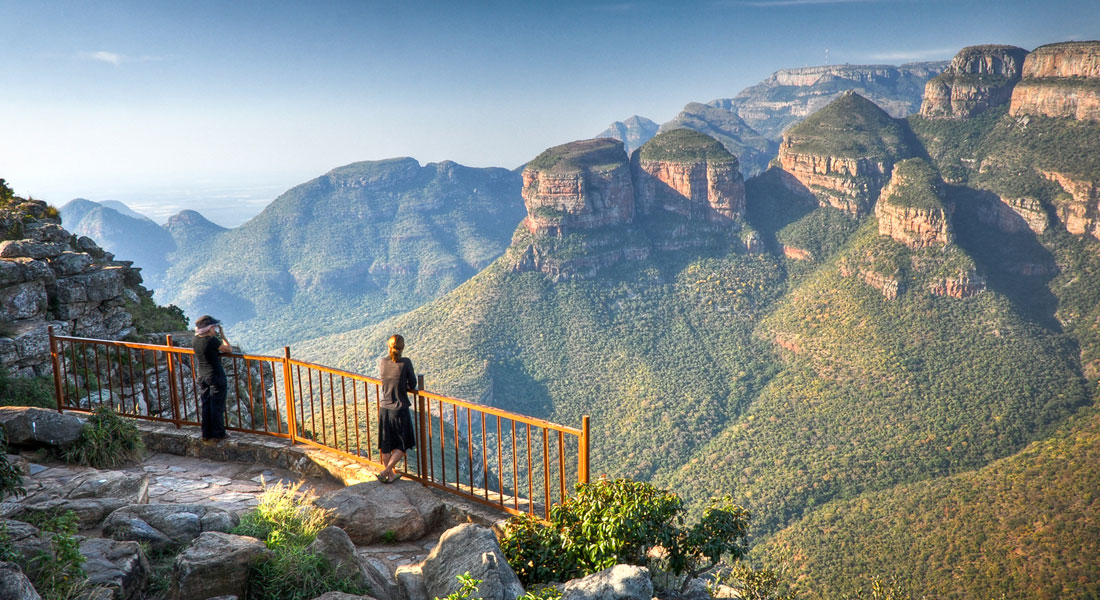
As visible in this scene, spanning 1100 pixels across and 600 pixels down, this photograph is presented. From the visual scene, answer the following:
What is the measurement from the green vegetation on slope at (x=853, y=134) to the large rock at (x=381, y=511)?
3040 inches

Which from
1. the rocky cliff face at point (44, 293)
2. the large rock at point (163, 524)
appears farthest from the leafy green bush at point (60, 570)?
the rocky cliff face at point (44, 293)

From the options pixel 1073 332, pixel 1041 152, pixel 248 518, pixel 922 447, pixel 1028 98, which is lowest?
pixel 922 447

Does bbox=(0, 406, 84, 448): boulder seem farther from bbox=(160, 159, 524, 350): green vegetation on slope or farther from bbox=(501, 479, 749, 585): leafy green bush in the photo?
bbox=(160, 159, 524, 350): green vegetation on slope

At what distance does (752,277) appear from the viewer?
71.8 meters

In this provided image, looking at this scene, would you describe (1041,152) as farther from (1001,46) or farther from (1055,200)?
(1001,46)

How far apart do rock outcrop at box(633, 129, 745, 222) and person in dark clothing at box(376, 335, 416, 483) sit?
247 ft

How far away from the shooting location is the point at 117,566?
13.4ft

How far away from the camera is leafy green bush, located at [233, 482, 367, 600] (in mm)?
4277

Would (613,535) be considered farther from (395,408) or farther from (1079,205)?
(1079,205)

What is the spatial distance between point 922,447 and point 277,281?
367 ft

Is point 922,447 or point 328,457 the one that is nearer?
point 328,457

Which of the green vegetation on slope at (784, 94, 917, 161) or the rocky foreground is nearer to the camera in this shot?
the rocky foreground

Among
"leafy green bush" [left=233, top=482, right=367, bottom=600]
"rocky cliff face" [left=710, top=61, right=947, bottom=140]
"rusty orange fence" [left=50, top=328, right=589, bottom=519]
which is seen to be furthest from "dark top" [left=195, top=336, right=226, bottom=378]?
"rocky cliff face" [left=710, top=61, right=947, bottom=140]

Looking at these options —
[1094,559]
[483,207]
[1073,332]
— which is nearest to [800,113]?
[483,207]
